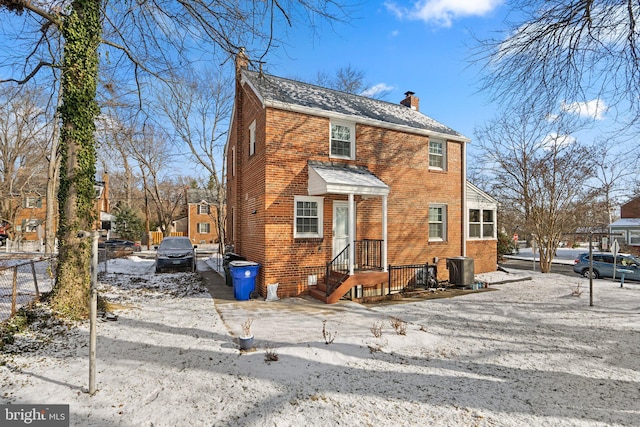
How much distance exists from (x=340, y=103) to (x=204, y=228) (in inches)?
1366

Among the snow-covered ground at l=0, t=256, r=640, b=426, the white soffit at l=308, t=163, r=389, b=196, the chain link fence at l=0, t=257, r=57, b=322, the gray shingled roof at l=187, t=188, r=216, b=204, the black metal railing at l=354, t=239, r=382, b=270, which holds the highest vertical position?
the gray shingled roof at l=187, t=188, r=216, b=204

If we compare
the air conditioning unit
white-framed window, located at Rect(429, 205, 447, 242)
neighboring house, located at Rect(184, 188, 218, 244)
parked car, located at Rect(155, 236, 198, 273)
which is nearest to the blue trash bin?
parked car, located at Rect(155, 236, 198, 273)

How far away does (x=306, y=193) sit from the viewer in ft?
31.6

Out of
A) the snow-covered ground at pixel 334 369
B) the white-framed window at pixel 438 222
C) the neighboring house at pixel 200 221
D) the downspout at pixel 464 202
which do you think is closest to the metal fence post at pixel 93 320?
the snow-covered ground at pixel 334 369

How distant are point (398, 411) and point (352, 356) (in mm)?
1508

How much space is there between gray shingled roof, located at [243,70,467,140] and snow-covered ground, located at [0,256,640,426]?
636 cm

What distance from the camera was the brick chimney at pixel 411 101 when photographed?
51.1ft

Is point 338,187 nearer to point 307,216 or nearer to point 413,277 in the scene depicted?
point 307,216

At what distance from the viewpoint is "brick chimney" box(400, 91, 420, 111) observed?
1559 centimetres

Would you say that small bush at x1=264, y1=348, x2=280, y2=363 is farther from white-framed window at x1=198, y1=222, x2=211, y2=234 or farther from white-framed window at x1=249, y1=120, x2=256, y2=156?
white-framed window at x1=198, y1=222, x2=211, y2=234

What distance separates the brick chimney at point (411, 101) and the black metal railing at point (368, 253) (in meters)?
8.47

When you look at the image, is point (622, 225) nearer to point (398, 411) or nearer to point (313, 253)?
point (313, 253)

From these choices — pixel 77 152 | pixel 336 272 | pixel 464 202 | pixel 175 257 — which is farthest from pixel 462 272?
pixel 175 257

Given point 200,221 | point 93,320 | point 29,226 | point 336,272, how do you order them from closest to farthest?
point 93,320 → point 336,272 → point 29,226 → point 200,221
